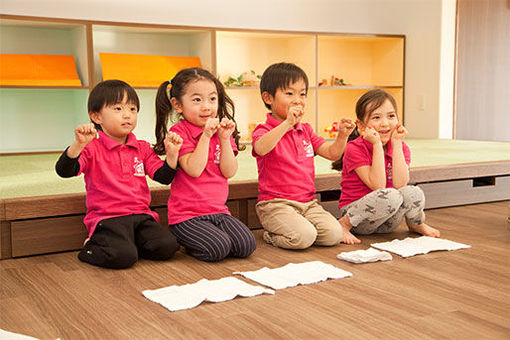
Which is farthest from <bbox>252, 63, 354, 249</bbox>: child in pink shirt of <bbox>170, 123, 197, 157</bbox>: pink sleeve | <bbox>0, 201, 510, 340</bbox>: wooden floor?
<bbox>170, 123, 197, 157</bbox>: pink sleeve

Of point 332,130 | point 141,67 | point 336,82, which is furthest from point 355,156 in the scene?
point 336,82

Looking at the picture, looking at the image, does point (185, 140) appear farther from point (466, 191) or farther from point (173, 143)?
point (466, 191)

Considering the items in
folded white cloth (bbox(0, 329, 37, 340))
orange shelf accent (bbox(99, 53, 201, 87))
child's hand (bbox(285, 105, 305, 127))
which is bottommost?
folded white cloth (bbox(0, 329, 37, 340))

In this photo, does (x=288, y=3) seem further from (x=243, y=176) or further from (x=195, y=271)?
(x=195, y=271)

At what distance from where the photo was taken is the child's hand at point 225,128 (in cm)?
183

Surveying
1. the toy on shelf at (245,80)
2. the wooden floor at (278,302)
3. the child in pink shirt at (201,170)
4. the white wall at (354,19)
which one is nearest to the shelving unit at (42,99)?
the white wall at (354,19)

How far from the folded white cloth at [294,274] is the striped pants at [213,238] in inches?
5.8

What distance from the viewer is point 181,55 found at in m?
4.45

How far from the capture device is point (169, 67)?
425 centimetres

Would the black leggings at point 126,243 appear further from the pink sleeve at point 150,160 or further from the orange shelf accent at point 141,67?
the orange shelf accent at point 141,67

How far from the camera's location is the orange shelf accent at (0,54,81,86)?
3770 mm

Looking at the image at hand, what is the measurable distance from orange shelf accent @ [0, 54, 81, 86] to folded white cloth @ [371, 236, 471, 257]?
263 cm

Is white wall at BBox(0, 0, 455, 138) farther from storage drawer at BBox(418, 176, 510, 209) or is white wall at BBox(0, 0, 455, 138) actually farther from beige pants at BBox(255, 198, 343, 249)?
beige pants at BBox(255, 198, 343, 249)

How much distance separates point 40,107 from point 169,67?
96 centimetres
